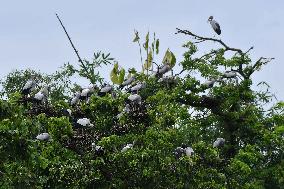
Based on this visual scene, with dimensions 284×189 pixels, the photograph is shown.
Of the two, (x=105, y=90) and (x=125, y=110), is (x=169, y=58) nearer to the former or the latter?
(x=105, y=90)

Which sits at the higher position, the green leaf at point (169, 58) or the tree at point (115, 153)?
the green leaf at point (169, 58)

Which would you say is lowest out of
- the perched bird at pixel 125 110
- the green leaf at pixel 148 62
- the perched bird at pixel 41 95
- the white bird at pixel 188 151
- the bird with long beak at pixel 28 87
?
the white bird at pixel 188 151

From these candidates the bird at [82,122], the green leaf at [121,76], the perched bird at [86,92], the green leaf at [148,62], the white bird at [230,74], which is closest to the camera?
the bird at [82,122]

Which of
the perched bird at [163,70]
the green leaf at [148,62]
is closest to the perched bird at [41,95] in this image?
the perched bird at [163,70]

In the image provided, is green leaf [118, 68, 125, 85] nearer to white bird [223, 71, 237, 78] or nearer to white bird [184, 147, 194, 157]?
white bird [223, 71, 237, 78]

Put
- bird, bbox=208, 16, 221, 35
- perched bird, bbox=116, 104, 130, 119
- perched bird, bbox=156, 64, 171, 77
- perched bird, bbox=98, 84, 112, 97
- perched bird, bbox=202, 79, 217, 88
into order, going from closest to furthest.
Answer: perched bird, bbox=116, 104, 130, 119
perched bird, bbox=98, 84, 112, 97
perched bird, bbox=156, 64, 171, 77
perched bird, bbox=202, 79, 217, 88
bird, bbox=208, 16, 221, 35

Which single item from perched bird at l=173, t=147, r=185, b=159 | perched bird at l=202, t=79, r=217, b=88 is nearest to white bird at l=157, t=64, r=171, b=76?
perched bird at l=202, t=79, r=217, b=88

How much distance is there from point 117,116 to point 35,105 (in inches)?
65.4

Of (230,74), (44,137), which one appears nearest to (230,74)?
(230,74)

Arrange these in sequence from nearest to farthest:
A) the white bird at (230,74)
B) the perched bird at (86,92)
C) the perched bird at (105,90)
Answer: the perched bird at (86,92) → the perched bird at (105,90) → the white bird at (230,74)

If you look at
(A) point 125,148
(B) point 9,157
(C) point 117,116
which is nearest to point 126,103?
(C) point 117,116

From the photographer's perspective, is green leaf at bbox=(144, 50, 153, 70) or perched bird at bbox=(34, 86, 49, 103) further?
green leaf at bbox=(144, 50, 153, 70)

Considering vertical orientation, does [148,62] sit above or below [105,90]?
above

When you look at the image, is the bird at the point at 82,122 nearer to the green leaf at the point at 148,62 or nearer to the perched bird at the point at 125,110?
the perched bird at the point at 125,110
